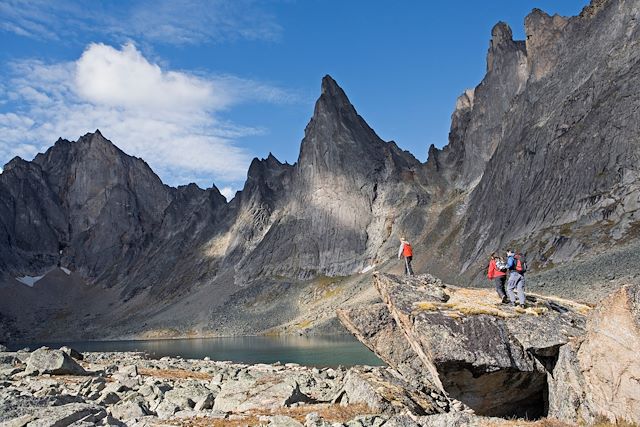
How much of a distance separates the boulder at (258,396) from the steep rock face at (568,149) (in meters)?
80.3

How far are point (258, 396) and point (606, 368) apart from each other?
13.6 metres

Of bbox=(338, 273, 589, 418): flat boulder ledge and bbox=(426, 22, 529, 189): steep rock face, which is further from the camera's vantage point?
bbox=(426, 22, 529, 189): steep rock face

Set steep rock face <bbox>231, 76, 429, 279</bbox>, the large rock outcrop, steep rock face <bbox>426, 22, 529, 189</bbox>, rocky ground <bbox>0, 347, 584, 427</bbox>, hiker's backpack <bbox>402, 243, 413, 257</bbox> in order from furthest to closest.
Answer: steep rock face <bbox>231, 76, 429, 279</bbox> < steep rock face <bbox>426, 22, 529, 189</bbox> < hiker's backpack <bbox>402, 243, 413, 257</bbox> < rocky ground <bbox>0, 347, 584, 427</bbox> < the large rock outcrop

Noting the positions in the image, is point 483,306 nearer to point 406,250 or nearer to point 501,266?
point 501,266

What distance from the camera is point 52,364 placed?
3647 centimetres

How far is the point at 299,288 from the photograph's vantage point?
171750 millimetres

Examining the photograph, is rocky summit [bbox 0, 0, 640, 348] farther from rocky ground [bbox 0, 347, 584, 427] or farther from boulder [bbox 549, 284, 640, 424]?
boulder [bbox 549, 284, 640, 424]

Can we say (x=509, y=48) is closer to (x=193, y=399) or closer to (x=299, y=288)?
(x=299, y=288)

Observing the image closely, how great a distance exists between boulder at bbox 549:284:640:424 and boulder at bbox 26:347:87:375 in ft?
102

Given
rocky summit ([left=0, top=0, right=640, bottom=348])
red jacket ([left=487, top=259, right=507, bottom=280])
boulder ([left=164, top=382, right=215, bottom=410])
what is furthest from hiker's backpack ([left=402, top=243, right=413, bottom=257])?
boulder ([left=164, top=382, right=215, bottom=410])

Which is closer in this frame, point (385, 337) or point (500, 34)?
point (385, 337)

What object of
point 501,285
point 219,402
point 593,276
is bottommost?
point 219,402

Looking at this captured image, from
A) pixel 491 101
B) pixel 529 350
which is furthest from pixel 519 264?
pixel 491 101

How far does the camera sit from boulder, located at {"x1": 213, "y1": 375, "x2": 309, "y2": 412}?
22.5 metres
